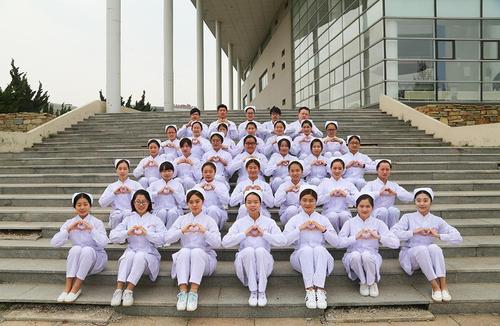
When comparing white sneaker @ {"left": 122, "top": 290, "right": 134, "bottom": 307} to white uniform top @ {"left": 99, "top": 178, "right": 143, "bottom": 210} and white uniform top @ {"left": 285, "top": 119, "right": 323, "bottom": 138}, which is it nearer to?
white uniform top @ {"left": 99, "top": 178, "right": 143, "bottom": 210}

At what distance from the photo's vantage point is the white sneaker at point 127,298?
3.83 metres

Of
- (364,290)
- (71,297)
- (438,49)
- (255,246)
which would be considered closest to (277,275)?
(255,246)

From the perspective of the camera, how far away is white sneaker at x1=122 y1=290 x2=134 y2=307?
3830 mm

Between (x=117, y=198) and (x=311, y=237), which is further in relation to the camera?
(x=117, y=198)

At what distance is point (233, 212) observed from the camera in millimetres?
5730

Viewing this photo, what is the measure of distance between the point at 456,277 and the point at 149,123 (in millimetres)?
10126

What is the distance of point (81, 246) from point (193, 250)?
1375mm

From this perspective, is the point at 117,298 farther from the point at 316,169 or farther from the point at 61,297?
the point at 316,169

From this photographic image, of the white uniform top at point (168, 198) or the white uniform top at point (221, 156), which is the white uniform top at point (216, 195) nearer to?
the white uniform top at point (168, 198)

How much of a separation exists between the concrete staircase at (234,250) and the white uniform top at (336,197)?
702 millimetres

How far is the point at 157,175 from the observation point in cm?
645

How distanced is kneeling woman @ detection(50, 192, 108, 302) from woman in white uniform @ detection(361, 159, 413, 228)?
11.7ft

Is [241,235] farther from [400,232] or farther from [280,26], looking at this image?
[280,26]

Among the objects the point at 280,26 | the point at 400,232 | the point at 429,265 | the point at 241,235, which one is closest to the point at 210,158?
the point at 241,235
